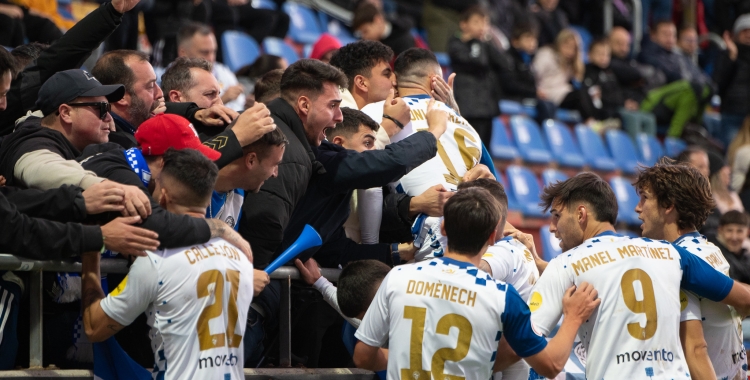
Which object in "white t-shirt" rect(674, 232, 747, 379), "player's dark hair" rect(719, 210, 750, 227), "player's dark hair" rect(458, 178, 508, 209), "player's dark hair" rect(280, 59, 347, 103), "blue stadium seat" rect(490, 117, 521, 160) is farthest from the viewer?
"blue stadium seat" rect(490, 117, 521, 160)

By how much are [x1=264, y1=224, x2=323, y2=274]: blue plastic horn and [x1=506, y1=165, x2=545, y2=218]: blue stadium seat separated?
7599 millimetres

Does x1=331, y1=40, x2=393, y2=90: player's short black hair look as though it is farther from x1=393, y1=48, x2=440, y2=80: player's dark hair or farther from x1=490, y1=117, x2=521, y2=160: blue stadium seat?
x1=490, y1=117, x2=521, y2=160: blue stadium seat

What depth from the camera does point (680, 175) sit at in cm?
564

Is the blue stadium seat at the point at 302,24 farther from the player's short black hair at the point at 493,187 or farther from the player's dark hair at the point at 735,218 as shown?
the player's short black hair at the point at 493,187

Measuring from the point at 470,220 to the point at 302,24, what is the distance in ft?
32.7

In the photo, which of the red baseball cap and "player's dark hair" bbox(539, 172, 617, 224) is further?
"player's dark hair" bbox(539, 172, 617, 224)

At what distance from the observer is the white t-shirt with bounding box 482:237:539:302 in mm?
5602

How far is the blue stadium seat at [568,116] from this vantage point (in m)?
15.0

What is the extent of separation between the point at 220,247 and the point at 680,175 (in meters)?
2.51

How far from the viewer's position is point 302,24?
46.6 ft

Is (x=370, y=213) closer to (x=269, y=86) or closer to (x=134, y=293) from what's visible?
(x=269, y=86)

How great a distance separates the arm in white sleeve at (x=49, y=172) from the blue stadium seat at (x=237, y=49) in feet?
22.0

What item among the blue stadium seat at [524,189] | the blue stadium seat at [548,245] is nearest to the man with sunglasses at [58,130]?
the blue stadium seat at [548,245]

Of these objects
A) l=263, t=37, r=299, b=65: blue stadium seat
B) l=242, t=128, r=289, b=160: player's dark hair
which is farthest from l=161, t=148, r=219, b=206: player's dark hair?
l=263, t=37, r=299, b=65: blue stadium seat
